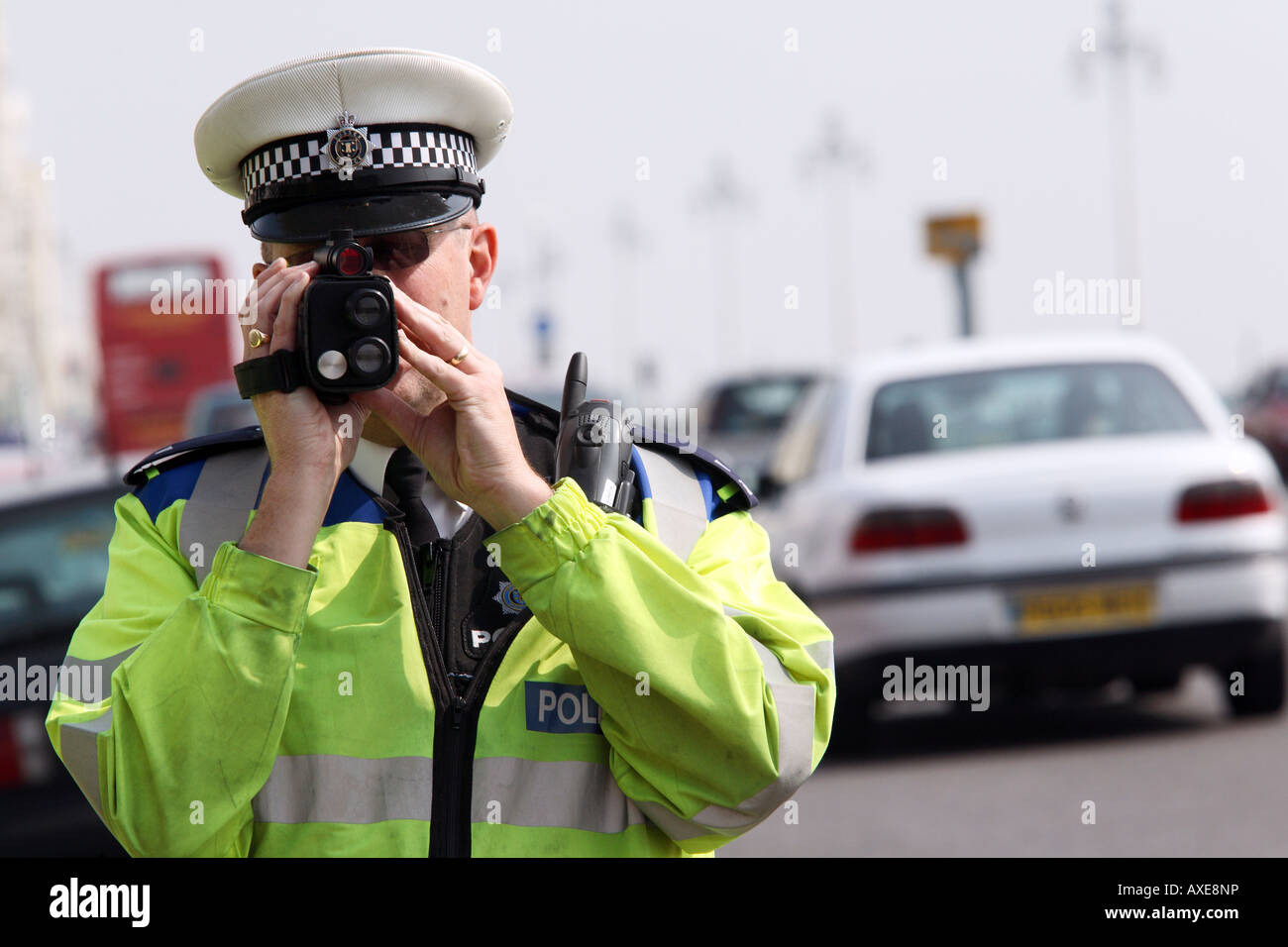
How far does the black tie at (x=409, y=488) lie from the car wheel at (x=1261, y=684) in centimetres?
626

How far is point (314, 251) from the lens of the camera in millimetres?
2256

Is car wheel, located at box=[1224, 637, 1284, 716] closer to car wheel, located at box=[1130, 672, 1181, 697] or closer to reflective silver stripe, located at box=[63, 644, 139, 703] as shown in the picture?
car wheel, located at box=[1130, 672, 1181, 697]

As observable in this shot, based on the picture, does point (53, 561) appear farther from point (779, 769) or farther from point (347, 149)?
point (779, 769)

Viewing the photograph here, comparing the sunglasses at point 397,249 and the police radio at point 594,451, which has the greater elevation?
the sunglasses at point 397,249

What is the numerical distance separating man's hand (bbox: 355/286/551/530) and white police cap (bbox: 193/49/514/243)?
0.18m

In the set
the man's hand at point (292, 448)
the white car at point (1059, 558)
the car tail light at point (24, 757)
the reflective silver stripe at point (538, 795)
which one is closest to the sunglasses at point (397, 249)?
the man's hand at point (292, 448)

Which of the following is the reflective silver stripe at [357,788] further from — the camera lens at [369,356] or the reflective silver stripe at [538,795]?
the camera lens at [369,356]

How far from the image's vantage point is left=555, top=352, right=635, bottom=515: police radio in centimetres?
226

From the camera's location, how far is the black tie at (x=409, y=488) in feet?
7.75

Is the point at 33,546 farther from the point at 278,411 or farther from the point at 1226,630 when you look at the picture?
the point at 1226,630

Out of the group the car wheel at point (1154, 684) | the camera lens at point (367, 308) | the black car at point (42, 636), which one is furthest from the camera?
the car wheel at point (1154, 684)
